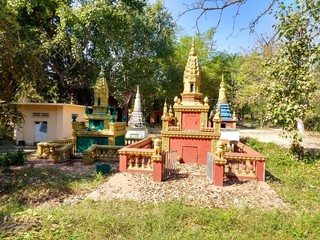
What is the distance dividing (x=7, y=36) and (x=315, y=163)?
15475 millimetres

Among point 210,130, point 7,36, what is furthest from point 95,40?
point 210,130

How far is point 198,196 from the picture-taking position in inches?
306

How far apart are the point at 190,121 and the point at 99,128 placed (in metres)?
6.44

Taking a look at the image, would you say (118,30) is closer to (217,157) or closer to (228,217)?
(217,157)

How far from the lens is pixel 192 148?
12859mm

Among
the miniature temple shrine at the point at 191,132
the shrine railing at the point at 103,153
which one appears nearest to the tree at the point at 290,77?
the miniature temple shrine at the point at 191,132

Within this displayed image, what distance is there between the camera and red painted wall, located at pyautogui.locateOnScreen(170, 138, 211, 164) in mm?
12742

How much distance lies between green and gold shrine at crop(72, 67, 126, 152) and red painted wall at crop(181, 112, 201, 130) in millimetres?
5026

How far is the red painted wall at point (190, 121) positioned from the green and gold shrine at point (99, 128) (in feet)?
16.5

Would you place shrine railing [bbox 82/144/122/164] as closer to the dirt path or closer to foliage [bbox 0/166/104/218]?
foliage [bbox 0/166/104/218]

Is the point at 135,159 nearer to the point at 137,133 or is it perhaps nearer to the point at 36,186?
the point at 36,186

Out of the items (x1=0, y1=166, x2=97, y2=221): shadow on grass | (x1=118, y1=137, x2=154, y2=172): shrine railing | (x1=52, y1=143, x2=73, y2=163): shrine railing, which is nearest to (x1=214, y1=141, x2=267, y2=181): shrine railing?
(x1=118, y1=137, x2=154, y2=172): shrine railing

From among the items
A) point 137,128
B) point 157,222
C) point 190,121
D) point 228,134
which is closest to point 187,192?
point 157,222

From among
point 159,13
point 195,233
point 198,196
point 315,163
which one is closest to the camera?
point 195,233
